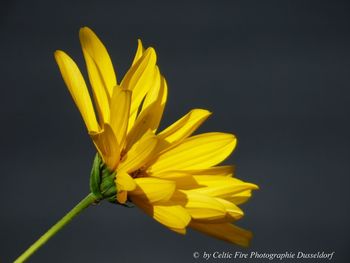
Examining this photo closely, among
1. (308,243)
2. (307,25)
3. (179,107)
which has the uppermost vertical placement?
(307,25)

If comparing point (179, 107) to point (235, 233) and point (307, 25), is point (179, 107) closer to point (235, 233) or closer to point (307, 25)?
point (307, 25)

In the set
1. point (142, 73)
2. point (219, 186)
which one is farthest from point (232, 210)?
point (142, 73)

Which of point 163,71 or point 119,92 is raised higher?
point 119,92

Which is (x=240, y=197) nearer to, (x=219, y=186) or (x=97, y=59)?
(x=219, y=186)

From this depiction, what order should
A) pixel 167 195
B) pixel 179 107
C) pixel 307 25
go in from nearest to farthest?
pixel 167 195
pixel 179 107
pixel 307 25

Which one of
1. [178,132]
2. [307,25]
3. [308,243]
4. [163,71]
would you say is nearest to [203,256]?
[308,243]

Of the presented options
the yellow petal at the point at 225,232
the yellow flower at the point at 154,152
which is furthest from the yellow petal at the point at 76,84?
the yellow petal at the point at 225,232

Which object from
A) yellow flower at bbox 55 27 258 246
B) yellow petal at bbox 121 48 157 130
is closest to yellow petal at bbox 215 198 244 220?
yellow flower at bbox 55 27 258 246
